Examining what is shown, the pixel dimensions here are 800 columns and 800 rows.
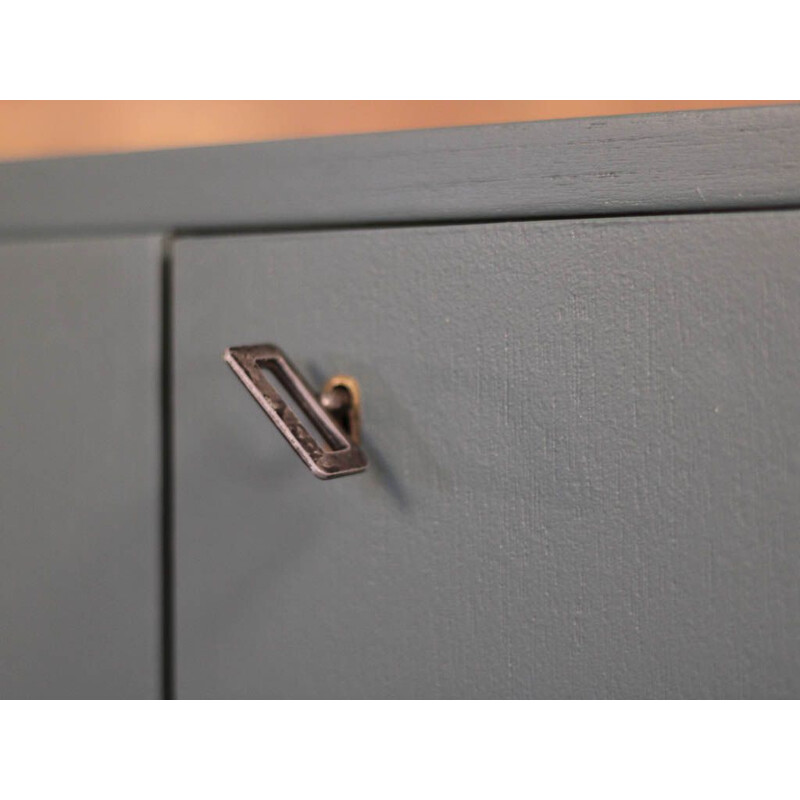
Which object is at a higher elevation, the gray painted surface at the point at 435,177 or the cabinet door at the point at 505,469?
the gray painted surface at the point at 435,177

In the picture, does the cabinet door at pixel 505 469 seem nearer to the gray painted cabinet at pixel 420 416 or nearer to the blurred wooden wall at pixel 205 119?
the gray painted cabinet at pixel 420 416

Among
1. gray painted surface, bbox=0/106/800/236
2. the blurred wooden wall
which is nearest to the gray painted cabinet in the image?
gray painted surface, bbox=0/106/800/236

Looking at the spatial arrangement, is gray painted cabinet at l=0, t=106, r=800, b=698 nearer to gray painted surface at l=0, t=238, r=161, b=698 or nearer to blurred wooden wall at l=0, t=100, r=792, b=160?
gray painted surface at l=0, t=238, r=161, b=698

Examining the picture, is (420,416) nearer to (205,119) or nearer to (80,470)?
(80,470)

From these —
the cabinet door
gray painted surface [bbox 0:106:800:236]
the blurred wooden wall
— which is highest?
the blurred wooden wall

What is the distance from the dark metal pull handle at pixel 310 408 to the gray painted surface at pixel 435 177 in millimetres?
46

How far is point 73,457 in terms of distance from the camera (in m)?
0.32

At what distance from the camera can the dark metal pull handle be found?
0.26 metres

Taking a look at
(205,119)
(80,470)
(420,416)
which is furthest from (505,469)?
(205,119)

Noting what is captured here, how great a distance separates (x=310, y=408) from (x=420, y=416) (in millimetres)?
33

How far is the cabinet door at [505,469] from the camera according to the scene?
0.25 meters

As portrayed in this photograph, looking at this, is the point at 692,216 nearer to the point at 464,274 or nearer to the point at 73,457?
the point at 464,274

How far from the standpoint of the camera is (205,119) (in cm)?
78

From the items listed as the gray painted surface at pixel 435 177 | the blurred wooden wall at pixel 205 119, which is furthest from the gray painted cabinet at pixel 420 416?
the blurred wooden wall at pixel 205 119
